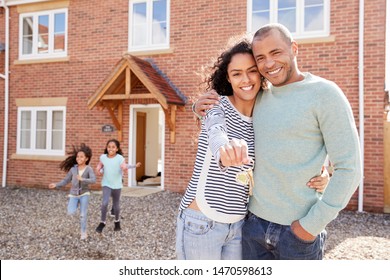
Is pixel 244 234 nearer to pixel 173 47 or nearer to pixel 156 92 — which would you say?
pixel 156 92

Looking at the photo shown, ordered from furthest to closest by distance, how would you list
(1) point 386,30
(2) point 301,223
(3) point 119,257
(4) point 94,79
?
1. (4) point 94,79
2. (1) point 386,30
3. (3) point 119,257
4. (2) point 301,223

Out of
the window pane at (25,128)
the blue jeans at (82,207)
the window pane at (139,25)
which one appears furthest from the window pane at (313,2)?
the window pane at (25,128)

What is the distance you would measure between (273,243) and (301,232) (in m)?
0.16

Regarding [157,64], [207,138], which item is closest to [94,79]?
[157,64]

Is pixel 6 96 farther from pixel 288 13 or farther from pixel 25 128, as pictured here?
pixel 288 13

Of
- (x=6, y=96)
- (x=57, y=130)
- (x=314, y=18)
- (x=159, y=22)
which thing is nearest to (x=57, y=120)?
(x=57, y=130)

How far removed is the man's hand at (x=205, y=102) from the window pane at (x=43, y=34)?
9.98 metres

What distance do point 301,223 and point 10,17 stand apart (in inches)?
465

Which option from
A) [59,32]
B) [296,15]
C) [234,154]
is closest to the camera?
[234,154]

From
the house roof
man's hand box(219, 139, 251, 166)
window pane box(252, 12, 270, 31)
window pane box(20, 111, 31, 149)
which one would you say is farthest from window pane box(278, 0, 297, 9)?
window pane box(20, 111, 31, 149)

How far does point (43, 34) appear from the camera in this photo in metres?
10.6

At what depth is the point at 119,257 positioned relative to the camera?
4785mm

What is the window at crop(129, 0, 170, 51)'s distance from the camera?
9352 millimetres

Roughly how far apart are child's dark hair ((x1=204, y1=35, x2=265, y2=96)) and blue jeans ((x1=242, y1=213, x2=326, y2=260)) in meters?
0.71
